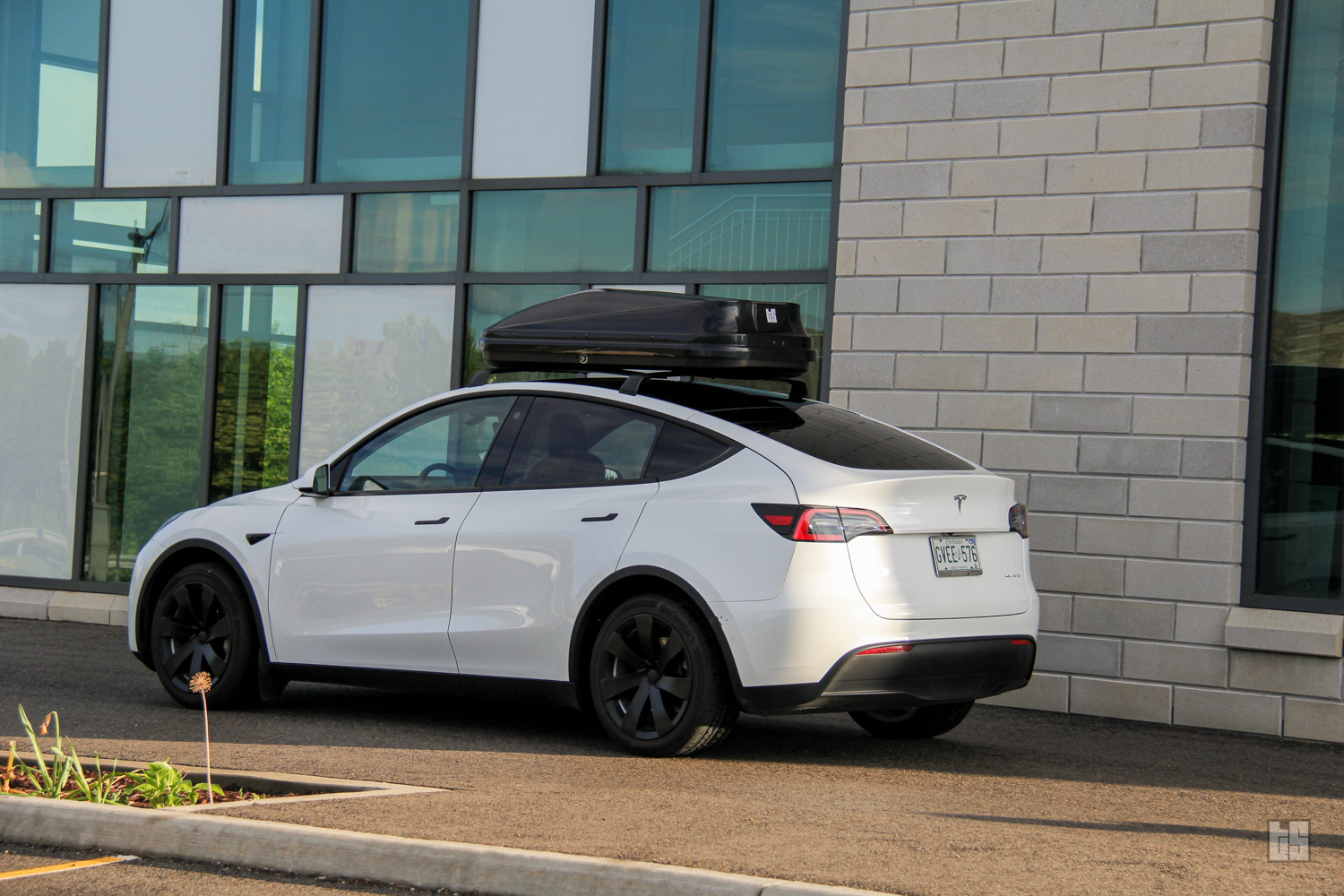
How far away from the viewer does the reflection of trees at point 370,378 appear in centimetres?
1156

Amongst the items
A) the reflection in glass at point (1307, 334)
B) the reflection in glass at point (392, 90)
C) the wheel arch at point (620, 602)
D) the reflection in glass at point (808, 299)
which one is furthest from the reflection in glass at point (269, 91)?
the reflection in glass at point (1307, 334)

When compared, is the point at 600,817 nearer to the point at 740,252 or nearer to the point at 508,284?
the point at 740,252

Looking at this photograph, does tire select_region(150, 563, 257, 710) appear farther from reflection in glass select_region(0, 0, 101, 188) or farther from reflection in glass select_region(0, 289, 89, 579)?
reflection in glass select_region(0, 0, 101, 188)

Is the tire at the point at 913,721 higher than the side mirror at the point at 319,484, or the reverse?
the side mirror at the point at 319,484

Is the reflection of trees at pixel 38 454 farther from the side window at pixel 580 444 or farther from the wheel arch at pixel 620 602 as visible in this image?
the wheel arch at pixel 620 602

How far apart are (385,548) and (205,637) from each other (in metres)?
1.32

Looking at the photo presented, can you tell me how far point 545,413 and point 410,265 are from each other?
494 cm

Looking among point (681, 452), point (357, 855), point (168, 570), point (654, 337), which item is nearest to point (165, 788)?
point (357, 855)

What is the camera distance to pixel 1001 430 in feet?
30.6

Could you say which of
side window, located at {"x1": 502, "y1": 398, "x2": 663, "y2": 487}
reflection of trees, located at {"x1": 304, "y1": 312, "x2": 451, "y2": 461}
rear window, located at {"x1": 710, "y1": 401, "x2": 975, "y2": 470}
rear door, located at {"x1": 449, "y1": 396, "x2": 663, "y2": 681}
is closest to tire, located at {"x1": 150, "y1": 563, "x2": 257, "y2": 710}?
rear door, located at {"x1": 449, "y1": 396, "x2": 663, "y2": 681}

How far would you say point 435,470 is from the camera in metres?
7.39

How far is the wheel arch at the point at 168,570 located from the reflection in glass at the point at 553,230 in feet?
13.1

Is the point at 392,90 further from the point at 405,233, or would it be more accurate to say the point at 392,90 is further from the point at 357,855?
the point at 357,855

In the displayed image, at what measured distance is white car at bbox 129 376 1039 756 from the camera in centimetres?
609
